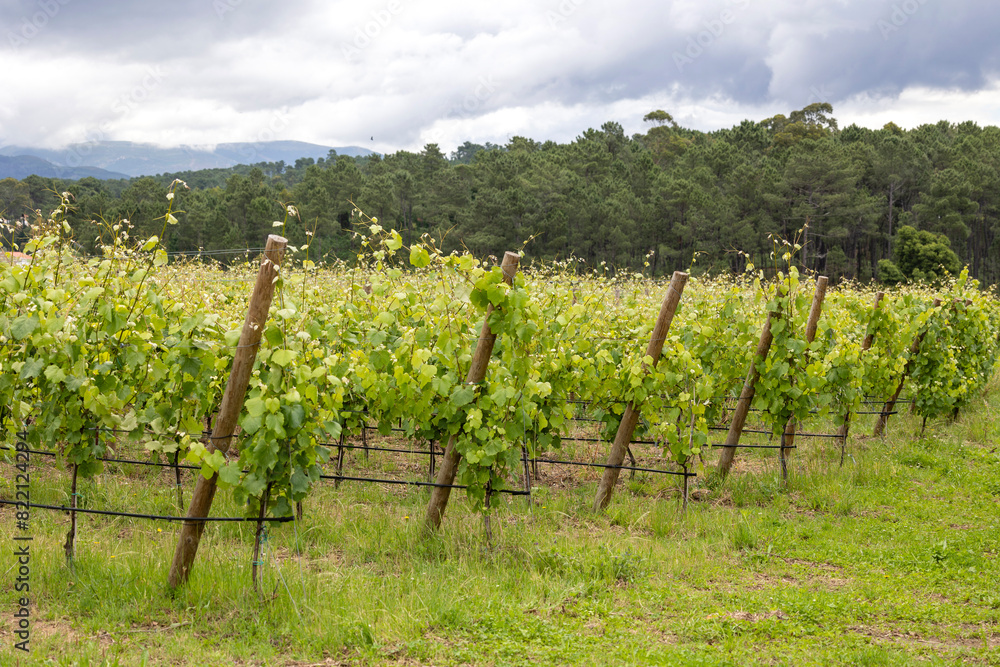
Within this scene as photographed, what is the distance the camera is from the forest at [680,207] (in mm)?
40312

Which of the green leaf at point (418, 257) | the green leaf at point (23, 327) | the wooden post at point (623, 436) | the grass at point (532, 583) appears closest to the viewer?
the grass at point (532, 583)

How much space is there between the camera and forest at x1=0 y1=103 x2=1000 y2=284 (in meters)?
40.3

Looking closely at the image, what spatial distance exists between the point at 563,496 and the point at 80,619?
3501mm

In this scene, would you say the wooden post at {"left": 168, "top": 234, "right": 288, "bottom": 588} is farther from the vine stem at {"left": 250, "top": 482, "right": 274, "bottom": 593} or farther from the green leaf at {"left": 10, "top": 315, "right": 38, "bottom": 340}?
the green leaf at {"left": 10, "top": 315, "right": 38, "bottom": 340}

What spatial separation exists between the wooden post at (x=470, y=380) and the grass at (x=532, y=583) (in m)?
0.12

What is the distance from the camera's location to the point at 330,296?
27.6 ft

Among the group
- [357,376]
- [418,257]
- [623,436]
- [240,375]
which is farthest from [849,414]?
[240,375]

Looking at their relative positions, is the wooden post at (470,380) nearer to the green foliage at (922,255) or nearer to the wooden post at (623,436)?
the wooden post at (623,436)

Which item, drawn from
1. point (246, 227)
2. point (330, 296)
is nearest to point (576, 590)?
point (330, 296)

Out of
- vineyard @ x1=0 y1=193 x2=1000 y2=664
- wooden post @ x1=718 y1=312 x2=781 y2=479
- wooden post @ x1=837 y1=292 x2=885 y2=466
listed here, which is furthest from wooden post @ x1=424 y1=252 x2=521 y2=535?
wooden post @ x1=837 y1=292 x2=885 y2=466

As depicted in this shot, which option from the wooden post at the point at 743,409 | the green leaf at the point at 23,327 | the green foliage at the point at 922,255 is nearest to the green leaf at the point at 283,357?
the green leaf at the point at 23,327

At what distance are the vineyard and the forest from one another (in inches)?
1262

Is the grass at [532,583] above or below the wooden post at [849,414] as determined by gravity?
below

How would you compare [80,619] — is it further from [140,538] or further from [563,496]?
[563,496]
